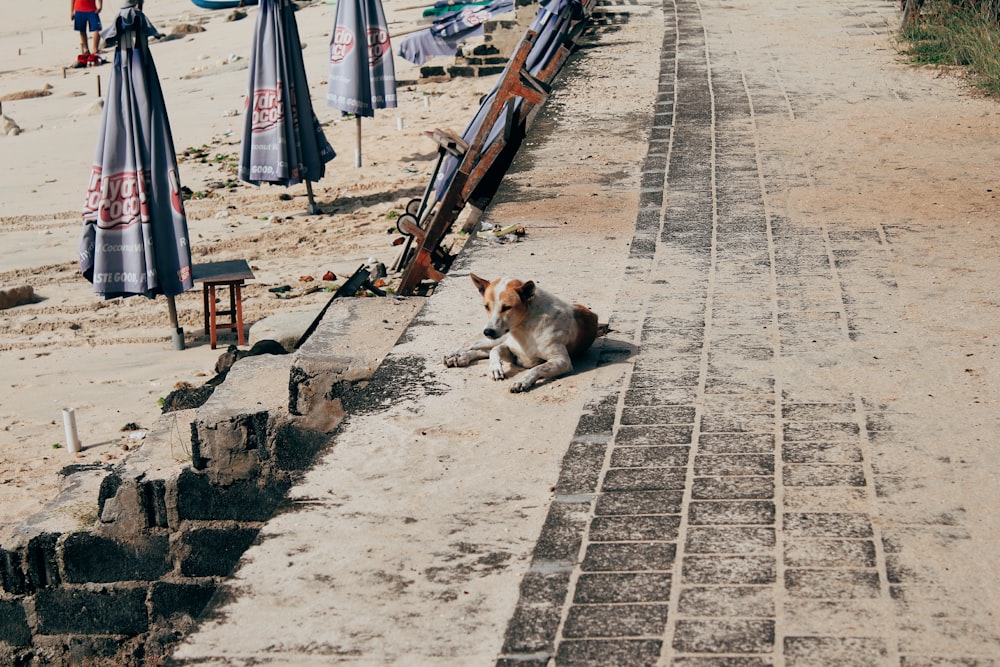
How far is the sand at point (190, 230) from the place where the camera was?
8.16 meters

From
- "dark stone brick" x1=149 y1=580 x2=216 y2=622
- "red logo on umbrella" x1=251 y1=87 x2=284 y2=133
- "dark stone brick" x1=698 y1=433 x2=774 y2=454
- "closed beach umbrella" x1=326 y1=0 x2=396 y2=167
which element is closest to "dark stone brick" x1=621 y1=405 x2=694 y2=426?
"dark stone brick" x1=698 y1=433 x2=774 y2=454

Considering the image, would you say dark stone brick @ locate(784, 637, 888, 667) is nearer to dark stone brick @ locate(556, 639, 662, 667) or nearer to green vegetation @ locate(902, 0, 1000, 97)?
dark stone brick @ locate(556, 639, 662, 667)

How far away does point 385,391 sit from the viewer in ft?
18.8

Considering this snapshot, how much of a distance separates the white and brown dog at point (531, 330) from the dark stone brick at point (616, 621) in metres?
1.85

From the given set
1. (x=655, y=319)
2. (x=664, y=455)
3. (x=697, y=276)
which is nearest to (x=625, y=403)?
(x=664, y=455)

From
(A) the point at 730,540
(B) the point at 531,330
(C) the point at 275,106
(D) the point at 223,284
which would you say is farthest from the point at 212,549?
(C) the point at 275,106

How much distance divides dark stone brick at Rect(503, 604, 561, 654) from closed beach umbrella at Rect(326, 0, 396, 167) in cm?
1067

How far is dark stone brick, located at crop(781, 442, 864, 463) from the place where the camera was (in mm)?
4781

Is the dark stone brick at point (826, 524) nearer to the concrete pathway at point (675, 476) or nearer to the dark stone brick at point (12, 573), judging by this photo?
the concrete pathway at point (675, 476)

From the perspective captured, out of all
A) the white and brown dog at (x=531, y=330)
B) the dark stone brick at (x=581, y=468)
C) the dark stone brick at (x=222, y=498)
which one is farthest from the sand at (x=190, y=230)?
the dark stone brick at (x=581, y=468)

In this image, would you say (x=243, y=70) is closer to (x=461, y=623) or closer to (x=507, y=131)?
(x=507, y=131)

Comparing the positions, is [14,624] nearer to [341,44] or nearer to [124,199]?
[124,199]

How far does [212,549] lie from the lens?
594 centimetres

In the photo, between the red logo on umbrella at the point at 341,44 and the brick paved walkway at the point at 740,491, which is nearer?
the brick paved walkway at the point at 740,491
